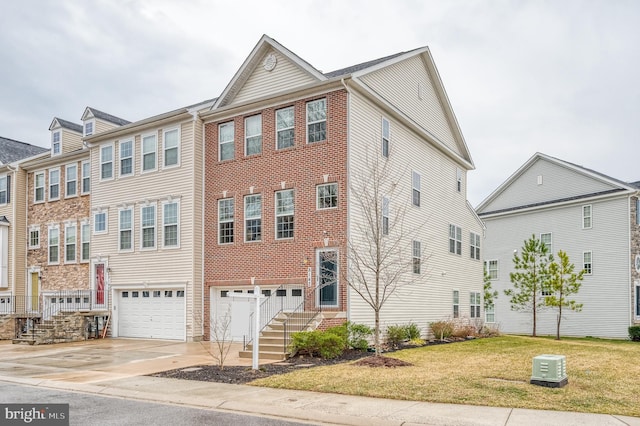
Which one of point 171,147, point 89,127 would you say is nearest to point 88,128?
point 89,127

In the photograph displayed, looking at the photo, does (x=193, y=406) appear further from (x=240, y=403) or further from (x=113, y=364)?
(x=113, y=364)

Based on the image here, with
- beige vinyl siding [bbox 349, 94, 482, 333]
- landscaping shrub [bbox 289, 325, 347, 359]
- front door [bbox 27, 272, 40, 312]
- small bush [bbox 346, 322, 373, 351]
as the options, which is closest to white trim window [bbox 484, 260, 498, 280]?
beige vinyl siding [bbox 349, 94, 482, 333]

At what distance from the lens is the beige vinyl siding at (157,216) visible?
22953 millimetres

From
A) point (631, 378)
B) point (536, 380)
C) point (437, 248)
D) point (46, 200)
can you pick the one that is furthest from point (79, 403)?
point (46, 200)

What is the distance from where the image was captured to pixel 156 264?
2397cm

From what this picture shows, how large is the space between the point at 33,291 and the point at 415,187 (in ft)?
67.8

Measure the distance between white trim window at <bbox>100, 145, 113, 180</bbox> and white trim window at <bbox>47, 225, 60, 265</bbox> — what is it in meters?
5.00

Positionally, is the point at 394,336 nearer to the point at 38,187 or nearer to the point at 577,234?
the point at 577,234

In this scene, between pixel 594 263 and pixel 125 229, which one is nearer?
pixel 125 229

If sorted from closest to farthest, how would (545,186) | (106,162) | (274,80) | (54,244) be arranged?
(274,80), (106,162), (54,244), (545,186)

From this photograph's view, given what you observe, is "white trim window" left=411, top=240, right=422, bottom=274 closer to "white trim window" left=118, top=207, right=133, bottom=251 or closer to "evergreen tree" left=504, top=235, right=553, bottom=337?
"evergreen tree" left=504, top=235, right=553, bottom=337

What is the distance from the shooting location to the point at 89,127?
28.2m

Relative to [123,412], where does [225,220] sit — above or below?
above

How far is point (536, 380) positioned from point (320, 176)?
1071 centimetres
